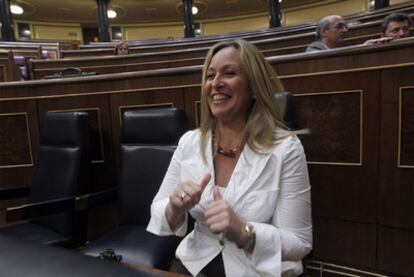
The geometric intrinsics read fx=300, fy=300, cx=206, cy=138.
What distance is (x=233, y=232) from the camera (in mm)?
660

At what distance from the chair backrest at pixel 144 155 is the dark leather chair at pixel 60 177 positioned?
0.67 ft

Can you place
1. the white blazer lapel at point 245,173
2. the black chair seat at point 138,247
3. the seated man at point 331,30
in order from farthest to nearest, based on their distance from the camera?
the seated man at point 331,30
the black chair seat at point 138,247
the white blazer lapel at point 245,173

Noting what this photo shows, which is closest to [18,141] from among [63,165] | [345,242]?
[63,165]

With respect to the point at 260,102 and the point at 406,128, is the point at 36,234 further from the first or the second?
the point at 406,128

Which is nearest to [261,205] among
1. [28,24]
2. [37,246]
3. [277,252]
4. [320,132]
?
[277,252]

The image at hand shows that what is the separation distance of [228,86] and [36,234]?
1230 millimetres

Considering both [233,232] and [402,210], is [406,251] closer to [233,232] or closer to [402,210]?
[402,210]

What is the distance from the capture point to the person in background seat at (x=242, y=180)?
2.36 feet

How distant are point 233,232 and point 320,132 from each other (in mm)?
919

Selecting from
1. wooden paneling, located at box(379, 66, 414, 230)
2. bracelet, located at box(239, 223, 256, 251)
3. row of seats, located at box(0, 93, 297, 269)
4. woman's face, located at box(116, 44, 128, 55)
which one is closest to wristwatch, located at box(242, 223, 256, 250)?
bracelet, located at box(239, 223, 256, 251)

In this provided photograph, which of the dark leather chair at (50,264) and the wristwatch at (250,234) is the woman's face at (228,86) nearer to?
the wristwatch at (250,234)

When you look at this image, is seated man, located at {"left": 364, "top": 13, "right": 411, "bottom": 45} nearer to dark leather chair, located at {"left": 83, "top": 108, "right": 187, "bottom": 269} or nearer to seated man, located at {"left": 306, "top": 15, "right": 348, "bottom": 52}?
seated man, located at {"left": 306, "top": 15, "right": 348, "bottom": 52}

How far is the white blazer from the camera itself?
2.34ft

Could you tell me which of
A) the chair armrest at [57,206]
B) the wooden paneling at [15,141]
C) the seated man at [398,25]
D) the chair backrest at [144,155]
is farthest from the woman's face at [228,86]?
the seated man at [398,25]
